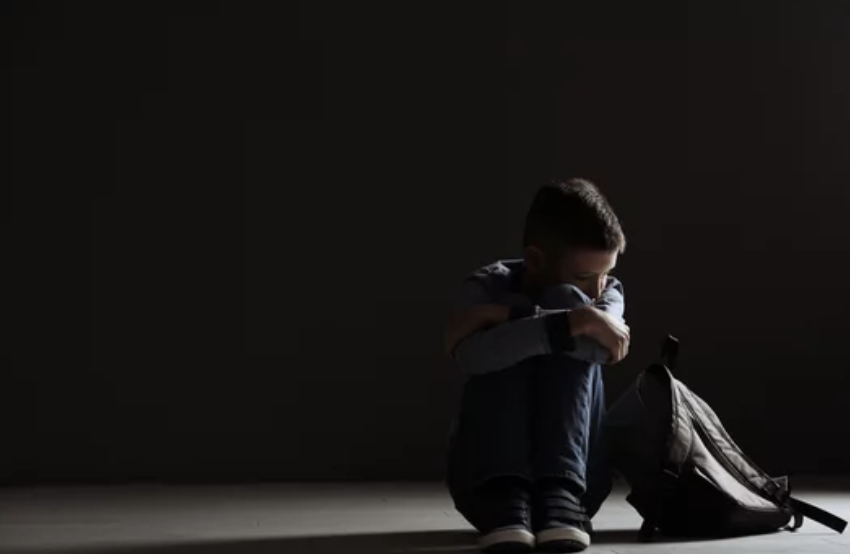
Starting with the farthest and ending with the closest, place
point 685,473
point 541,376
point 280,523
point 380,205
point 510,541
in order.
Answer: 1. point 380,205
2. point 280,523
3. point 685,473
4. point 541,376
5. point 510,541

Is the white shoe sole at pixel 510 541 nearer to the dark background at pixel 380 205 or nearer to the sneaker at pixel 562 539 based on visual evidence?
the sneaker at pixel 562 539

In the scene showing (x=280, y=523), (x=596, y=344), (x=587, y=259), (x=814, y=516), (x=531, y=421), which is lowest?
(x=280, y=523)

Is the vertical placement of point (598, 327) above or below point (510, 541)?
above

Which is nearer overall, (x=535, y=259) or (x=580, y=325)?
(x=580, y=325)

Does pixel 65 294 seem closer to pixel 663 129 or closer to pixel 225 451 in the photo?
pixel 225 451

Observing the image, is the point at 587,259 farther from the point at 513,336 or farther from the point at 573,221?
the point at 513,336

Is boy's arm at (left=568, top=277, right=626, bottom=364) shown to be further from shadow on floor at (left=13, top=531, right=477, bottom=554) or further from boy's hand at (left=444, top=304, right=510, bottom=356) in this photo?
shadow on floor at (left=13, top=531, right=477, bottom=554)

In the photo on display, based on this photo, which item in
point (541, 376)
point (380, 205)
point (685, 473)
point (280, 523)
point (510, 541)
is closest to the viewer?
point (510, 541)

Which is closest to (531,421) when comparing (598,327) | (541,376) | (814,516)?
(541,376)

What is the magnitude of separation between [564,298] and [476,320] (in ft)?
0.43

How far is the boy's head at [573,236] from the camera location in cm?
184

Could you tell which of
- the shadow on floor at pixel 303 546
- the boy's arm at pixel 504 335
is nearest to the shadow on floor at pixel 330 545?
the shadow on floor at pixel 303 546

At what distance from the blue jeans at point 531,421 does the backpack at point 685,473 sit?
0.19 m

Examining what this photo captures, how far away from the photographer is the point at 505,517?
68.4 inches
